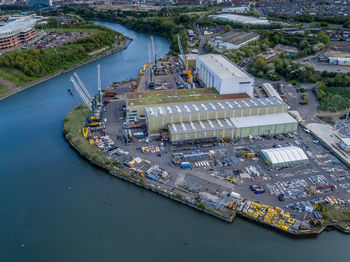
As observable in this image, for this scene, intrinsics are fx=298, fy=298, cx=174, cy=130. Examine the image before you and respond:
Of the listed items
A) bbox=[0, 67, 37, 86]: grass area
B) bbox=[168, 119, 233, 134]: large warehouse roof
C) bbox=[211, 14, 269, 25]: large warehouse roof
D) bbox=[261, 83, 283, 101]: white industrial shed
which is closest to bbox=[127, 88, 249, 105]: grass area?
bbox=[261, 83, 283, 101]: white industrial shed

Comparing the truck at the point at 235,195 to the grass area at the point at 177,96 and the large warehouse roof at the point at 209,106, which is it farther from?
the grass area at the point at 177,96

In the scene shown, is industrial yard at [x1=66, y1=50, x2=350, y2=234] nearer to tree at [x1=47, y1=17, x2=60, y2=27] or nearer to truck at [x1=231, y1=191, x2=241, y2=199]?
truck at [x1=231, y1=191, x2=241, y2=199]

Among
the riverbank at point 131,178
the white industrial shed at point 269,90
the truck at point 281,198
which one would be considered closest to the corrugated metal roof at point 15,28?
the riverbank at point 131,178

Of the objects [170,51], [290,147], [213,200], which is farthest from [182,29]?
[213,200]

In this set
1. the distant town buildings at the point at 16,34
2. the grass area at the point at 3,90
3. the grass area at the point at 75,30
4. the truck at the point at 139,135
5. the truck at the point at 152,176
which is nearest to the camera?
the truck at the point at 152,176

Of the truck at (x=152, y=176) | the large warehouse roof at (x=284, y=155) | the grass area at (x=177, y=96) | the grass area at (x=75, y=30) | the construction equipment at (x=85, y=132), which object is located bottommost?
the truck at (x=152, y=176)

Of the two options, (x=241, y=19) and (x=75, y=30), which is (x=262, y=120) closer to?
(x=241, y=19)

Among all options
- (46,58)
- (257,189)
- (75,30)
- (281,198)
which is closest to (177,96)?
(257,189)
